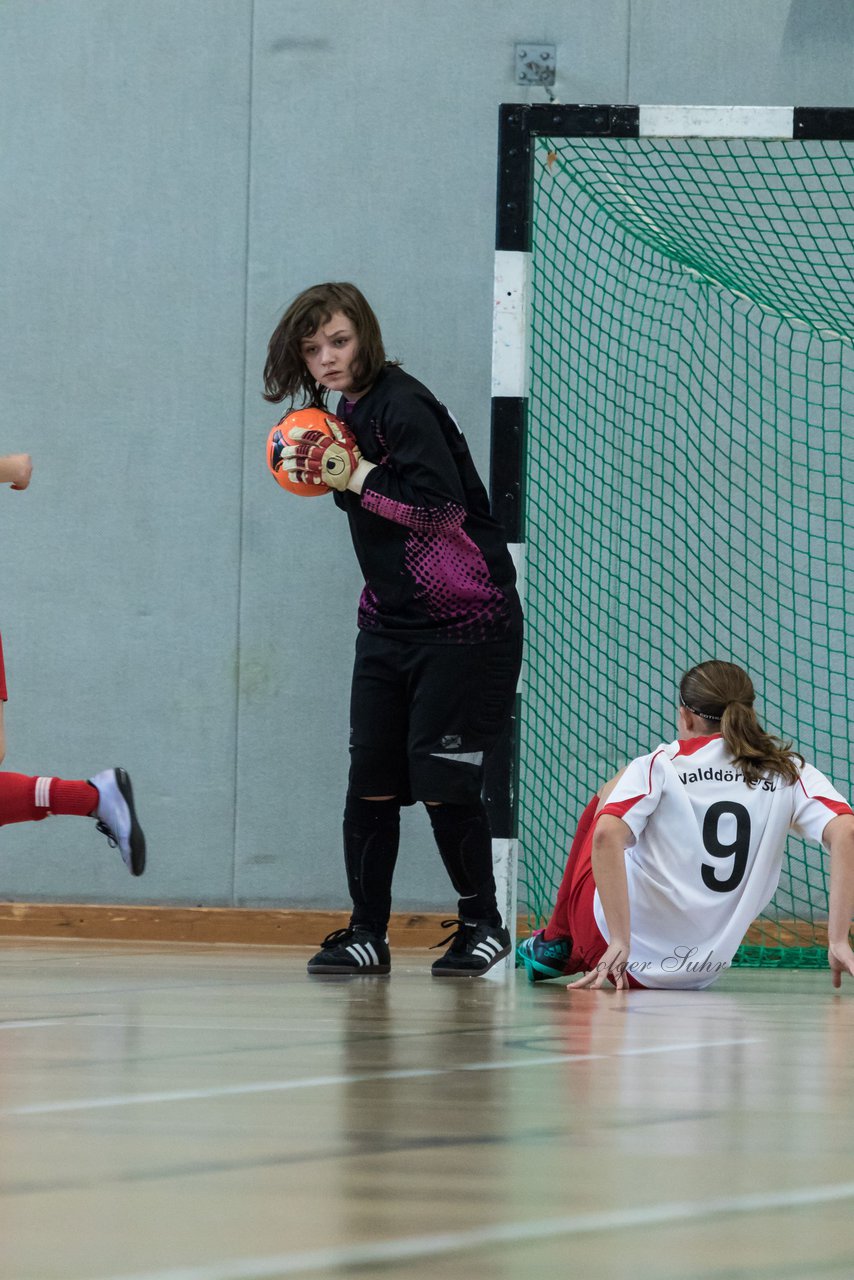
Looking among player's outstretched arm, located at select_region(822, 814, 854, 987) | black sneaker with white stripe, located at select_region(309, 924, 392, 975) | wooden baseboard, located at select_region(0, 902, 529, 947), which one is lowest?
wooden baseboard, located at select_region(0, 902, 529, 947)

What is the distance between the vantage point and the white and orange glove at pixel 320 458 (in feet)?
12.0

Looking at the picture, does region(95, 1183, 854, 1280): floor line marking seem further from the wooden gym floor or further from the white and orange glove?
the white and orange glove

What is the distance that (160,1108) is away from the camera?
5.24 ft

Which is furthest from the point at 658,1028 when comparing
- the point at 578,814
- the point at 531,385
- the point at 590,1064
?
the point at 531,385

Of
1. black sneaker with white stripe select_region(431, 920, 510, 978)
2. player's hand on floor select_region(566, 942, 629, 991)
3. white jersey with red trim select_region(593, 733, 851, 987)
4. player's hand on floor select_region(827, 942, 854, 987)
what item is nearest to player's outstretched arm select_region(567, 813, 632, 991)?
player's hand on floor select_region(566, 942, 629, 991)

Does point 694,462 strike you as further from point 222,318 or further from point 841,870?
point 841,870

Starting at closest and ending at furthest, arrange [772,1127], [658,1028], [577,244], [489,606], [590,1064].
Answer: [772,1127] < [590,1064] < [658,1028] < [489,606] < [577,244]

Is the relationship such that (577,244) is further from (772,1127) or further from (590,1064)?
(772,1127)

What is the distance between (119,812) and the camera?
3.77 metres

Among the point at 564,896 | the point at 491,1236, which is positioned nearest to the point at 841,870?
the point at 564,896

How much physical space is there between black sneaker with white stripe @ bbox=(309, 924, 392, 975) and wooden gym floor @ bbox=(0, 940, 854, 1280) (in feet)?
2.69

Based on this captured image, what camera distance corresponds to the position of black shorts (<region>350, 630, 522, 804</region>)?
3.64m

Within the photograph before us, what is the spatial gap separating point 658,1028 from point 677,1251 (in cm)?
166

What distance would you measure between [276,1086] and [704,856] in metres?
1.99
